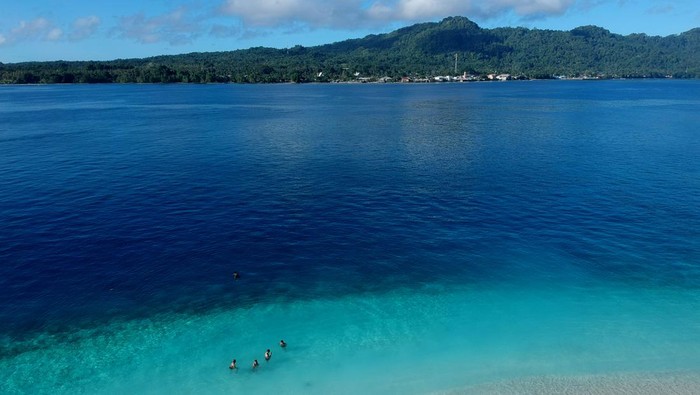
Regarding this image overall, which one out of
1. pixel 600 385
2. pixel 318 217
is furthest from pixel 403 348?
pixel 318 217

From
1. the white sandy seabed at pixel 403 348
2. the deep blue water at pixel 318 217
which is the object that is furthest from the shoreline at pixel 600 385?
the deep blue water at pixel 318 217

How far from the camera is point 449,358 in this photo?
112ft

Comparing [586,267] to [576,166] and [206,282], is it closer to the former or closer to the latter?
[206,282]

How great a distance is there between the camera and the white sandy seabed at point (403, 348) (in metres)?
31.7

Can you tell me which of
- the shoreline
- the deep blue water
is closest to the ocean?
the shoreline

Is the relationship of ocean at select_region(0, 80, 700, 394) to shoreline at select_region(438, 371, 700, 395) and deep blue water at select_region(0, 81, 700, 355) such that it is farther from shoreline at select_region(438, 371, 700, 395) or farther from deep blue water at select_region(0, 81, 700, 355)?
deep blue water at select_region(0, 81, 700, 355)

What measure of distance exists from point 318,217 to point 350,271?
14.8m

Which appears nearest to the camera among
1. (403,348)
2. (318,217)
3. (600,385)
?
(600,385)

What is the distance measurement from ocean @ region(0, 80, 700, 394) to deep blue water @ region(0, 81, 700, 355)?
→ 12.8 inches

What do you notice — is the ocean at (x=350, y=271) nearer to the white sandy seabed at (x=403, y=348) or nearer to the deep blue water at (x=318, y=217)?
the white sandy seabed at (x=403, y=348)

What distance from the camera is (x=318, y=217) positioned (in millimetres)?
60656

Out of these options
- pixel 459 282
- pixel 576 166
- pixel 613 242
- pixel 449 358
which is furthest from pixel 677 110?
pixel 449 358

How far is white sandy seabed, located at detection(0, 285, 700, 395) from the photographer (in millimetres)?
31703

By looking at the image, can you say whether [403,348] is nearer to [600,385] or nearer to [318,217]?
[600,385]
